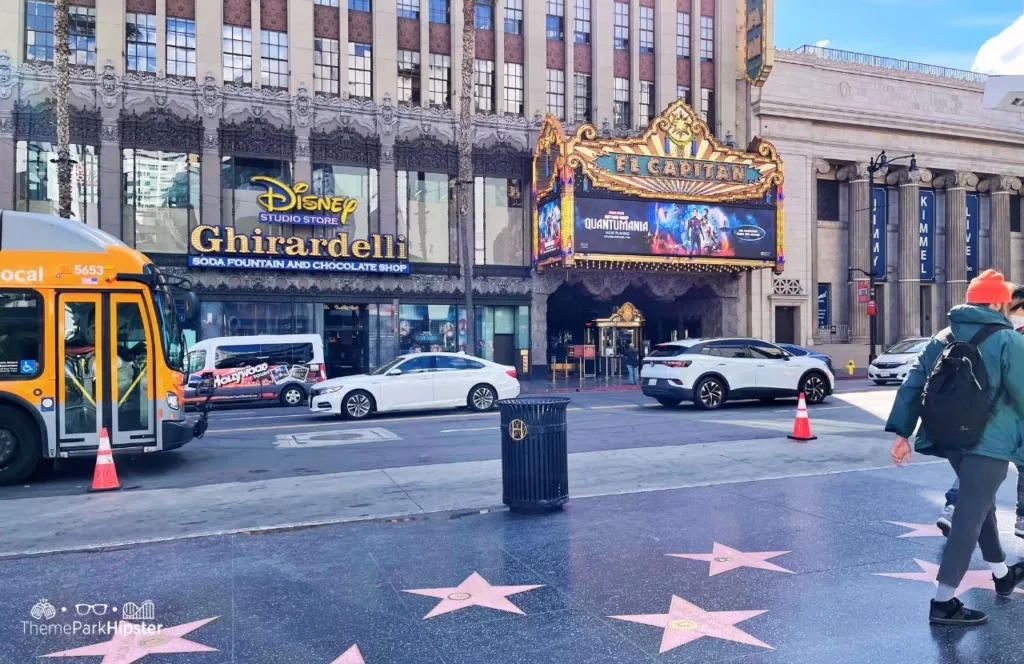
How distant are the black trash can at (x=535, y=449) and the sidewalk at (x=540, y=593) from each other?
0.25 metres

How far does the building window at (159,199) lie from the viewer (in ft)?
89.2

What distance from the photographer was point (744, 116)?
3644 centimetres

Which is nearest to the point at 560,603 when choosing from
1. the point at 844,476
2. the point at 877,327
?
the point at 844,476

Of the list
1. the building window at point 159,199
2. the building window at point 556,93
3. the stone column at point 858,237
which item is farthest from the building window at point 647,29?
the building window at point 159,199

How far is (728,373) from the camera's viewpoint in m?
17.9

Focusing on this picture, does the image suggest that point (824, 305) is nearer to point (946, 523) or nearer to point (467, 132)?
point (467, 132)

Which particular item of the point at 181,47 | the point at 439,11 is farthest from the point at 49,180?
the point at 439,11

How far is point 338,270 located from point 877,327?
1076 inches

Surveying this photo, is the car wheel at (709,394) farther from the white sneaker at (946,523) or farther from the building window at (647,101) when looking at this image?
A: the building window at (647,101)

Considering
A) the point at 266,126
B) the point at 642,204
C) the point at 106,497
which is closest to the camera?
the point at 106,497

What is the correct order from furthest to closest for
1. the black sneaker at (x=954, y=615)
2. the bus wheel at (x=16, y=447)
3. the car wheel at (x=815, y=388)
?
the car wheel at (x=815, y=388), the bus wheel at (x=16, y=447), the black sneaker at (x=954, y=615)

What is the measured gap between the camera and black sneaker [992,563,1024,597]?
505 centimetres

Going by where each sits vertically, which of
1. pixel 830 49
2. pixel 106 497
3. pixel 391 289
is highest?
pixel 830 49

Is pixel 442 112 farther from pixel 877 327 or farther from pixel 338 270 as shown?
pixel 877 327
